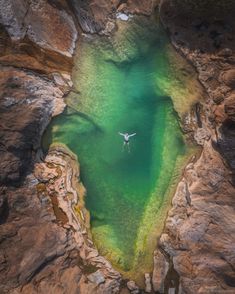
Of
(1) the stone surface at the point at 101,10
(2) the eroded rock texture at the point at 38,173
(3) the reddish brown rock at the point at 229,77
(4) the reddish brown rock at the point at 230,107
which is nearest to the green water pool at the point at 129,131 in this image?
(1) the stone surface at the point at 101,10

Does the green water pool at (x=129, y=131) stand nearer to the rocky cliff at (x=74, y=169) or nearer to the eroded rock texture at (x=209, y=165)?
the rocky cliff at (x=74, y=169)

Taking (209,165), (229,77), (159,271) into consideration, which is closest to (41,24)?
(229,77)

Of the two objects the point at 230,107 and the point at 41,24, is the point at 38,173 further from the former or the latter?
the point at 230,107

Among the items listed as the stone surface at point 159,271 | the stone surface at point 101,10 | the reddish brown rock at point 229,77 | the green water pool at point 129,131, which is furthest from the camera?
the green water pool at point 129,131

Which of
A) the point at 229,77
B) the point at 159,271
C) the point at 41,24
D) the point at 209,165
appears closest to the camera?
the point at 229,77

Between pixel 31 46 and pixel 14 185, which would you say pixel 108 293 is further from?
pixel 31 46

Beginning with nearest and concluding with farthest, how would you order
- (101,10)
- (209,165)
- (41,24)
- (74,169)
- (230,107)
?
(230,107) → (41,24) → (209,165) → (101,10) → (74,169)
